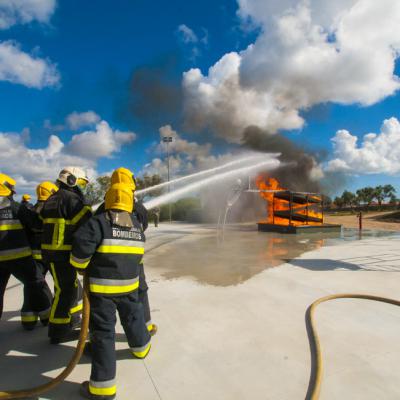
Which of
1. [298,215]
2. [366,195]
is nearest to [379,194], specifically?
[366,195]

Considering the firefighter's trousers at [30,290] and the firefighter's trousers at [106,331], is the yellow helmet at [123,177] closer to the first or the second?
the firefighter's trousers at [106,331]

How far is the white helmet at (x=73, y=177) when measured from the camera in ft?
10.2

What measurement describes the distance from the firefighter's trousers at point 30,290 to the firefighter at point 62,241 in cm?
55

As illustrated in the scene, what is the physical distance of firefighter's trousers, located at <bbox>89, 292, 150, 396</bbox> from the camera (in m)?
2.28

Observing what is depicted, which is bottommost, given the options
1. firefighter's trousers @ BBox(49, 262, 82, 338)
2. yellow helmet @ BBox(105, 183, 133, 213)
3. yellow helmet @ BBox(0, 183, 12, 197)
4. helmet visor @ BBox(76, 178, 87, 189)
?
firefighter's trousers @ BBox(49, 262, 82, 338)

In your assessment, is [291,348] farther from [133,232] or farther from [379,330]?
[133,232]

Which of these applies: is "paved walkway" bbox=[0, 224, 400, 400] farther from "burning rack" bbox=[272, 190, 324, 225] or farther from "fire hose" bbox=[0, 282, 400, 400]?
"burning rack" bbox=[272, 190, 324, 225]

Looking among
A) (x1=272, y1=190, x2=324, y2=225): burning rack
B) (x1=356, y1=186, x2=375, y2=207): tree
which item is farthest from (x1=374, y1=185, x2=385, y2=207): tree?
(x1=272, y1=190, x2=324, y2=225): burning rack

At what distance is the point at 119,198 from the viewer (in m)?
2.58

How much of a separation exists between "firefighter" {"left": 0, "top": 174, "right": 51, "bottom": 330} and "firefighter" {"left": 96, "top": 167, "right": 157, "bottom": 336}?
1302 mm

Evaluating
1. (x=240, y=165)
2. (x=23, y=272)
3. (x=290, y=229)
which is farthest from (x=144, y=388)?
(x=240, y=165)

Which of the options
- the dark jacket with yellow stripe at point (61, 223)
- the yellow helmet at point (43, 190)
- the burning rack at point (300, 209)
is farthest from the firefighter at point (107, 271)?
the burning rack at point (300, 209)

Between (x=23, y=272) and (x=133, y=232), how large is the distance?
5.60ft

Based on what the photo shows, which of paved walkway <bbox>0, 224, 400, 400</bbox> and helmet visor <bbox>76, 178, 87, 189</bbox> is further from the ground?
helmet visor <bbox>76, 178, 87, 189</bbox>
